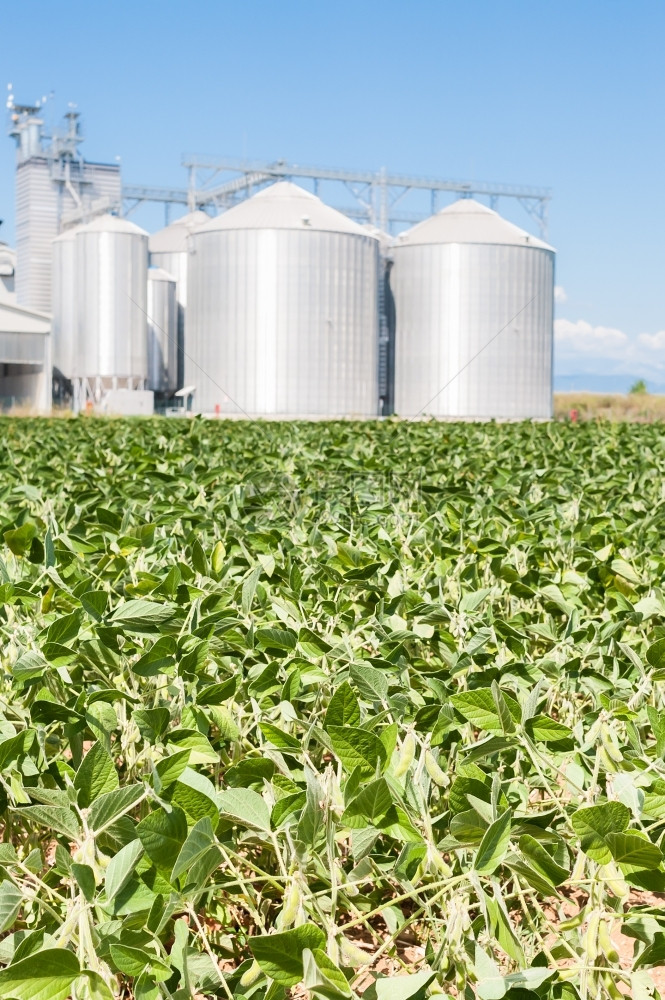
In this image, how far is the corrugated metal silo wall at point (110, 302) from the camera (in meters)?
39.2

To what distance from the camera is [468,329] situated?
39.4 metres

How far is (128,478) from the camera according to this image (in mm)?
5832

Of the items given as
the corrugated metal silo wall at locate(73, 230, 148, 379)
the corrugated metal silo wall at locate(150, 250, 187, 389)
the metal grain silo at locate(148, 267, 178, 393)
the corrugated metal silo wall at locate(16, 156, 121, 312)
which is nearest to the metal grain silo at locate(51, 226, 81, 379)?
the corrugated metal silo wall at locate(73, 230, 148, 379)

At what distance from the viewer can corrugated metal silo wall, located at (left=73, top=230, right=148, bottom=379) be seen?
39219 mm

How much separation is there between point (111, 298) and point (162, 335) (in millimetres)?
3355

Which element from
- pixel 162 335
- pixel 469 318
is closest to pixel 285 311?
pixel 469 318

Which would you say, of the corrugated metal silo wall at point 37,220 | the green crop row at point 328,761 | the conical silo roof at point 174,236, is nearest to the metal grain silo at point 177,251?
the conical silo roof at point 174,236

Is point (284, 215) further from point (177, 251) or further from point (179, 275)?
point (177, 251)

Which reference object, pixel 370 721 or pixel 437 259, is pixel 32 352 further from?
pixel 370 721

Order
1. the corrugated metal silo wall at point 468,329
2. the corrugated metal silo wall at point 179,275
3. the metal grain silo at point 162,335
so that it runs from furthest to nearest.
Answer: the corrugated metal silo wall at point 179,275 → the metal grain silo at point 162,335 → the corrugated metal silo wall at point 468,329

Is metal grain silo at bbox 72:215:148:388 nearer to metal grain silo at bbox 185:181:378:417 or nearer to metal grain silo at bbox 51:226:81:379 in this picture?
metal grain silo at bbox 51:226:81:379

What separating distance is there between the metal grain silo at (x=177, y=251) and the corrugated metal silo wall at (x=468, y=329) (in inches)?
392

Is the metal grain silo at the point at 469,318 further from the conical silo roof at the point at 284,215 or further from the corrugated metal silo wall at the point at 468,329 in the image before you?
the conical silo roof at the point at 284,215

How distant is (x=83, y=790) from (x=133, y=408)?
38.8 m
